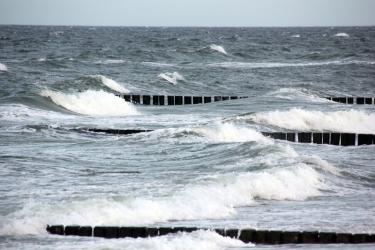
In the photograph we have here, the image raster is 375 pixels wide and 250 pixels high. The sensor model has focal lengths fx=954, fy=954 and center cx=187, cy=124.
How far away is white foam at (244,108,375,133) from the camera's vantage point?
24938 mm

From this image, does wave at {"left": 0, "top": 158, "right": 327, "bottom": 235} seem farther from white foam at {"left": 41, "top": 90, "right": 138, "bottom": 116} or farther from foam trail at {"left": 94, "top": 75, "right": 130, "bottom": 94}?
foam trail at {"left": 94, "top": 75, "right": 130, "bottom": 94}

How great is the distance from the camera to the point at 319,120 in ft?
84.4

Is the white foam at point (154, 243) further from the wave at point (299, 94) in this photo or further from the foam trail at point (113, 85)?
the foam trail at point (113, 85)

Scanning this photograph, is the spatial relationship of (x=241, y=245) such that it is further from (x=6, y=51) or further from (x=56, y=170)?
(x=6, y=51)

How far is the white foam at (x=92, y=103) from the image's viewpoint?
29750mm

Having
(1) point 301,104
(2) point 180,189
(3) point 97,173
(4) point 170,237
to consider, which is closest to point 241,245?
(4) point 170,237

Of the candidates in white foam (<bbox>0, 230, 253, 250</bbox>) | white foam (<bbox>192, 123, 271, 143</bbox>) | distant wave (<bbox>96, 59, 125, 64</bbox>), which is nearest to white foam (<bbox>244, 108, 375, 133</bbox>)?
white foam (<bbox>192, 123, 271, 143</bbox>)

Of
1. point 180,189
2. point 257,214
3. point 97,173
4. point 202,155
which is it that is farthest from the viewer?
point 202,155

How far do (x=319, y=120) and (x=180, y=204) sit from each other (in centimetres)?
1361

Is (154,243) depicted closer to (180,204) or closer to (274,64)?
(180,204)

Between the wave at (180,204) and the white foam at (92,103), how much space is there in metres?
14.7

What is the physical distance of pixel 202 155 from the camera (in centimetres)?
1831

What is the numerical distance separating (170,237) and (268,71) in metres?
40.7

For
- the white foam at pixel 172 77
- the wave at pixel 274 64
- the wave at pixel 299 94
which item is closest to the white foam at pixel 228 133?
the wave at pixel 299 94
